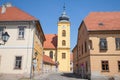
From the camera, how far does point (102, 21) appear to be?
25844mm

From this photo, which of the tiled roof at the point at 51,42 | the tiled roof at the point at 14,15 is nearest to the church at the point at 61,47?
the tiled roof at the point at 51,42

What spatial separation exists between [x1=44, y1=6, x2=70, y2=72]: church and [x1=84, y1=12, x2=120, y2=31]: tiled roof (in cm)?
2657

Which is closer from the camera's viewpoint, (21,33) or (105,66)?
(21,33)

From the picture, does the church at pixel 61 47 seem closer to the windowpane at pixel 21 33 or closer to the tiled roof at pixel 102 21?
the tiled roof at pixel 102 21

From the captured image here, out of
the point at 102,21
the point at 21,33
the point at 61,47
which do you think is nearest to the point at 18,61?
the point at 21,33

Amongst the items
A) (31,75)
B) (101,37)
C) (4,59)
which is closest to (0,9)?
(4,59)

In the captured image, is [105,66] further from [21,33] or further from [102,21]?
[21,33]

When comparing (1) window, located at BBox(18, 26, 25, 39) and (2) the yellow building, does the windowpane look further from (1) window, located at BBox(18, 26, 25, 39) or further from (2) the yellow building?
(2) the yellow building

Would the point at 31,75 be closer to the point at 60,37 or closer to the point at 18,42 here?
the point at 18,42

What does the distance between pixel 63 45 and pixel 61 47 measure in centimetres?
109

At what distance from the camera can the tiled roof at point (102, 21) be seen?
23766 millimetres

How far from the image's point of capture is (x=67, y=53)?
53.5 metres

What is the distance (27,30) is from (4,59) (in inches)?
192

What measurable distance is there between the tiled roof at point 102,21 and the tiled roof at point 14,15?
29.9 ft
